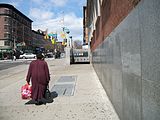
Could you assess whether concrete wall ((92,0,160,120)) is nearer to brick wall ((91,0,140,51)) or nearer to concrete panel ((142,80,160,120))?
concrete panel ((142,80,160,120))

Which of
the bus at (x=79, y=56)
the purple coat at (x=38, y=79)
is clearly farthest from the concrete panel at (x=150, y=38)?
the bus at (x=79, y=56)

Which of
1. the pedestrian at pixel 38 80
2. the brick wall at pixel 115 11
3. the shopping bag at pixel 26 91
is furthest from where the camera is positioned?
the shopping bag at pixel 26 91

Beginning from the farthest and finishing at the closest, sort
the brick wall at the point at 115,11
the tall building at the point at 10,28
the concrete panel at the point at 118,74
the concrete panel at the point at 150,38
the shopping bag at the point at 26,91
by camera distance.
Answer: the tall building at the point at 10,28, the shopping bag at the point at 26,91, the concrete panel at the point at 118,74, the brick wall at the point at 115,11, the concrete panel at the point at 150,38

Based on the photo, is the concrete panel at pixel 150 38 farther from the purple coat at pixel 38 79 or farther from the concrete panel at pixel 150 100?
the purple coat at pixel 38 79

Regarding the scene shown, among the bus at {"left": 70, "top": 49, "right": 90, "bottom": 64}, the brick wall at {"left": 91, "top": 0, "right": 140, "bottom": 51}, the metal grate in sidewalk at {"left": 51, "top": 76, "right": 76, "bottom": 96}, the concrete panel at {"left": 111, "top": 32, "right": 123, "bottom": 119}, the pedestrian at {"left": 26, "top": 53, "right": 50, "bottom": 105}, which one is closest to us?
the brick wall at {"left": 91, "top": 0, "right": 140, "bottom": 51}

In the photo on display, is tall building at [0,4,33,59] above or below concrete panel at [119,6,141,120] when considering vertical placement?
above

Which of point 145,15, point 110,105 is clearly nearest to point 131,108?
point 145,15

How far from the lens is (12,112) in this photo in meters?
7.37

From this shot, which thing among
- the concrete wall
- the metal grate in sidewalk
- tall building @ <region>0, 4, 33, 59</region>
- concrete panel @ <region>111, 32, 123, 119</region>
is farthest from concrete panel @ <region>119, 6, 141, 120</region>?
tall building @ <region>0, 4, 33, 59</region>

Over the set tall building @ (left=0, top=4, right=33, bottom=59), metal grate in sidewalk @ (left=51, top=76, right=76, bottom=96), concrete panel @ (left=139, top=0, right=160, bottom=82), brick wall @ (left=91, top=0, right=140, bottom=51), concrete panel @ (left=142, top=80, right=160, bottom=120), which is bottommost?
metal grate in sidewalk @ (left=51, top=76, right=76, bottom=96)

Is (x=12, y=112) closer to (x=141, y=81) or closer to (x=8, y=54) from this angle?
(x=141, y=81)

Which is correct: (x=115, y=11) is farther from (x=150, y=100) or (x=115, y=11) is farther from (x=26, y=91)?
(x=150, y=100)

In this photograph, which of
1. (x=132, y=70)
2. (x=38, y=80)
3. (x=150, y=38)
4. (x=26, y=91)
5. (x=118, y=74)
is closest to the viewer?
(x=150, y=38)

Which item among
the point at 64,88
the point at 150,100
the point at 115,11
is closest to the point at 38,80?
the point at 115,11
